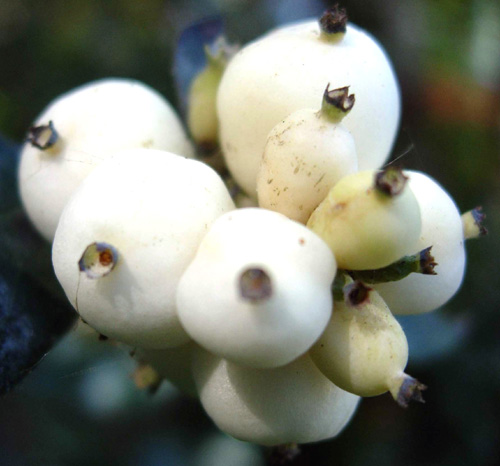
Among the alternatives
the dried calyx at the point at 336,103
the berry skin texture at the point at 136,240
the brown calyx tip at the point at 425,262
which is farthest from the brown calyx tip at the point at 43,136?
the brown calyx tip at the point at 425,262

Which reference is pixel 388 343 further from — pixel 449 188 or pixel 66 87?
pixel 66 87

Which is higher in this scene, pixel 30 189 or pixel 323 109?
pixel 323 109

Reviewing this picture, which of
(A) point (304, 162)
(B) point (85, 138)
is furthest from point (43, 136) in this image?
(A) point (304, 162)

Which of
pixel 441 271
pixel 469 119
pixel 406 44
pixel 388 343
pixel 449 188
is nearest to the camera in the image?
pixel 388 343

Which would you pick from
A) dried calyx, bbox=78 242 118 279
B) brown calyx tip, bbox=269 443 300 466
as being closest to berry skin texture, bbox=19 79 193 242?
dried calyx, bbox=78 242 118 279

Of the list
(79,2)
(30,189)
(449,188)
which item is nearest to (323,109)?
(30,189)

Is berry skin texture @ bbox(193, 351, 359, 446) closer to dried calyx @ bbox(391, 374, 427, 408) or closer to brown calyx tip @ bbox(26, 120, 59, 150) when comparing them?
dried calyx @ bbox(391, 374, 427, 408)

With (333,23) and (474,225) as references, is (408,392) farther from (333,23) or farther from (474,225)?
(333,23)
